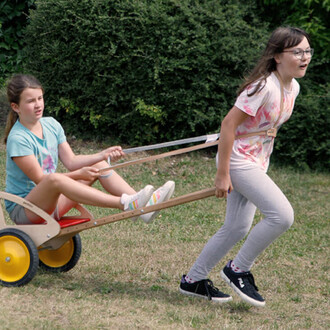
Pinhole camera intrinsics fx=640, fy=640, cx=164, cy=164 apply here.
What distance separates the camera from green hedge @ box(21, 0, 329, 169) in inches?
309

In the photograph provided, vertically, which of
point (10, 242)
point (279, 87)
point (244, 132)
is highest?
point (279, 87)

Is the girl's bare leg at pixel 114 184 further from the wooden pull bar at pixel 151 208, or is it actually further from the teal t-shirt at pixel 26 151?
the teal t-shirt at pixel 26 151

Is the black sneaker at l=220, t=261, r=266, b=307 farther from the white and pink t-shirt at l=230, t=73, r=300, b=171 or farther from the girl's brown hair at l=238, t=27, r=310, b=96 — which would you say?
the girl's brown hair at l=238, t=27, r=310, b=96

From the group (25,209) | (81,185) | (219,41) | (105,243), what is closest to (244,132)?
(81,185)

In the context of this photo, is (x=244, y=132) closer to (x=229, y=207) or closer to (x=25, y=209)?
(x=229, y=207)

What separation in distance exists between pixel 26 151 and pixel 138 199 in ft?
2.58

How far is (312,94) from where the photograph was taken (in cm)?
825

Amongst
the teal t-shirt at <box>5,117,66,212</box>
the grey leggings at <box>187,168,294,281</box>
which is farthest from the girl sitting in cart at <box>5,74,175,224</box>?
the grey leggings at <box>187,168,294,281</box>

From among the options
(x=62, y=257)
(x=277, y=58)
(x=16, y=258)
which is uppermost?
(x=277, y=58)

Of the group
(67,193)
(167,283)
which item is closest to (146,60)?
(167,283)

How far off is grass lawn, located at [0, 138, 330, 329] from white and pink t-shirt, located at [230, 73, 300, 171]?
37.6 inches

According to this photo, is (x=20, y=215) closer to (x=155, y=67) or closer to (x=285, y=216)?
(x=285, y=216)

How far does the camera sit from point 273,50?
3.79m

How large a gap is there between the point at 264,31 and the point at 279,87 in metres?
4.82
